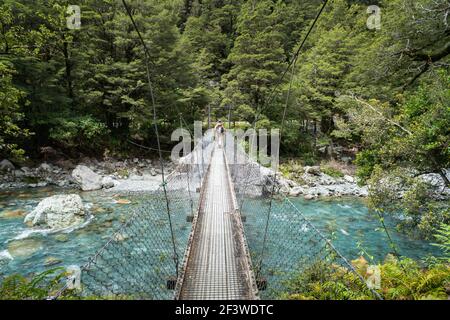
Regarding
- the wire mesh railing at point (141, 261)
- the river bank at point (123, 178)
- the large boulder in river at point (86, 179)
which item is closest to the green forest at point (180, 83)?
the river bank at point (123, 178)

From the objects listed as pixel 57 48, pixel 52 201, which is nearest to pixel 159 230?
pixel 52 201

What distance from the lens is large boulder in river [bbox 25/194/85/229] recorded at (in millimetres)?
4879

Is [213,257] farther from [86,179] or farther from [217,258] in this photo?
[86,179]

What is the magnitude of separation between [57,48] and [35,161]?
4.17 meters

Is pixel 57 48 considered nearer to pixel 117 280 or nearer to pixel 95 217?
pixel 95 217

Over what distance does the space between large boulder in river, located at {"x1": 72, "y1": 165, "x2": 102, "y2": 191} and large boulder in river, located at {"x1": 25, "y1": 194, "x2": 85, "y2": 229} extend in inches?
92.8

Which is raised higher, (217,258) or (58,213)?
(217,258)

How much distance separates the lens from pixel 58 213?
16.5 feet

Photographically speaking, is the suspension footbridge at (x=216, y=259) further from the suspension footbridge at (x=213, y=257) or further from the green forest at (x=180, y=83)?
the green forest at (x=180, y=83)

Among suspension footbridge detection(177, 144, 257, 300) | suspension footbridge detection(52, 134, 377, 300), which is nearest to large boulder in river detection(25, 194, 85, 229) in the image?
suspension footbridge detection(52, 134, 377, 300)

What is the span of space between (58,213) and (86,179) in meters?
2.99

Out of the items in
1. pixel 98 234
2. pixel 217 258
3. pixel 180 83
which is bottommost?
pixel 98 234

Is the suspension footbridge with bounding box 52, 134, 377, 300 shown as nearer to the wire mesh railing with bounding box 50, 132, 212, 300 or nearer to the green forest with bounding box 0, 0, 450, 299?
the wire mesh railing with bounding box 50, 132, 212, 300

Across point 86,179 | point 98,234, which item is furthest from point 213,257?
point 86,179
